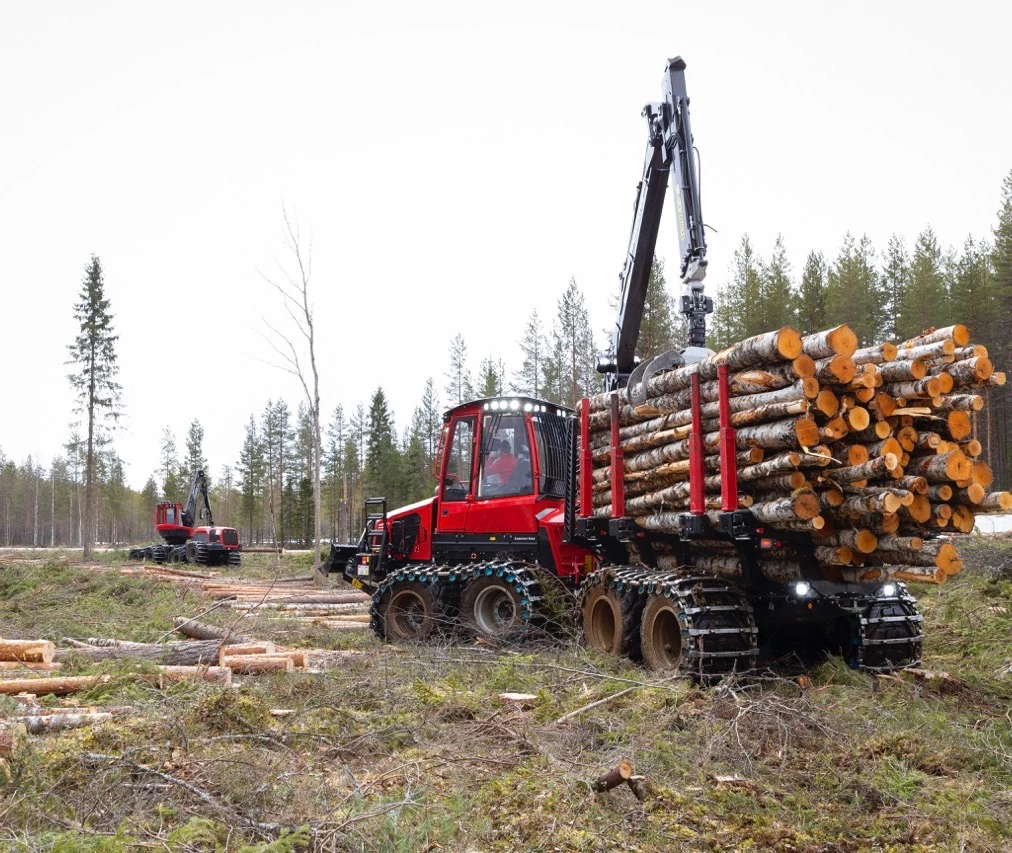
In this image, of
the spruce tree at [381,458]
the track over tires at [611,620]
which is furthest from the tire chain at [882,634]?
the spruce tree at [381,458]

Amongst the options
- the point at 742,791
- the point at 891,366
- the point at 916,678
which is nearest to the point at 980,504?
the point at 891,366

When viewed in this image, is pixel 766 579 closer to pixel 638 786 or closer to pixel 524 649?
pixel 524 649

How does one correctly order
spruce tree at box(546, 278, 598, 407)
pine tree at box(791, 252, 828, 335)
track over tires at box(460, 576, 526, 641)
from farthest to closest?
spruce tree at box(546, 278, 598, 407)
pine tree at box(791, 252, 828, 335)
track over tires at box(460, 576, 526, 641)

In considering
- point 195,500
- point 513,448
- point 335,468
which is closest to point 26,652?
point 513,448

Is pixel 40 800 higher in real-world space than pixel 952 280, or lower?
lower

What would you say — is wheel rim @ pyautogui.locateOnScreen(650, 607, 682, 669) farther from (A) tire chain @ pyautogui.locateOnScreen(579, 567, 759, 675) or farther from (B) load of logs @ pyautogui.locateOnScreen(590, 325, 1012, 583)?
(B) load of logs @ pyautogui.locateOnScreen(590, 325, 1012, 583)

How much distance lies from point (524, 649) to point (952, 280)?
37.8m

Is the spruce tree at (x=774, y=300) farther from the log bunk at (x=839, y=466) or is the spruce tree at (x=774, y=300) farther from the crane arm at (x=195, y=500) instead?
the log bunk at (x=839, y=466)

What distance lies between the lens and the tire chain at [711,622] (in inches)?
315

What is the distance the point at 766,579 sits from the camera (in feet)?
28.2

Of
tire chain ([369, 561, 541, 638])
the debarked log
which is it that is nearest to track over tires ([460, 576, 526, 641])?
tire chain ([369, 561, 541, 638])

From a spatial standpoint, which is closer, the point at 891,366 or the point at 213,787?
the point at 213,787

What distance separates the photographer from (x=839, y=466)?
24.8 ft

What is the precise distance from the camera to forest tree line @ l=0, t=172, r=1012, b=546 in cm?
3719
